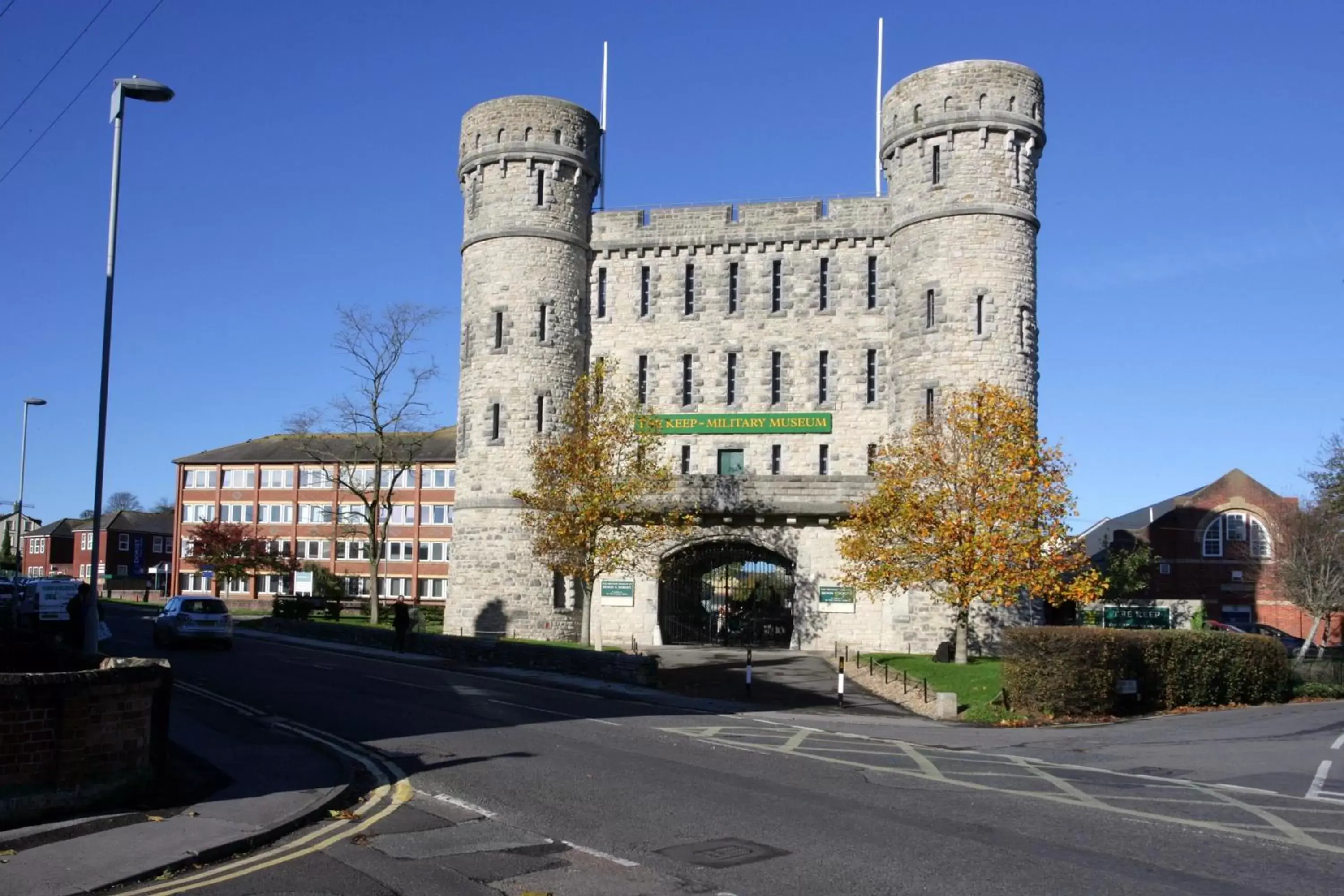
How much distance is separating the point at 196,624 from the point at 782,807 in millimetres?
25949

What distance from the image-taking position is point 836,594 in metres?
38.0

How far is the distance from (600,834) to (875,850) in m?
2.40

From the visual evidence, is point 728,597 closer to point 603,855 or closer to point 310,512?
point 603,855

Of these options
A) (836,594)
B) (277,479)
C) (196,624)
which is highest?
(277,479)

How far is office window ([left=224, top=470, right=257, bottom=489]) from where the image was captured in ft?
281

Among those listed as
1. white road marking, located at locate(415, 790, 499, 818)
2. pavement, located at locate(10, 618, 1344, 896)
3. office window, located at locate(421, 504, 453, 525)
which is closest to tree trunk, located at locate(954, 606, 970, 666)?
pavement, located at locate(10, 618, 1344, 896)

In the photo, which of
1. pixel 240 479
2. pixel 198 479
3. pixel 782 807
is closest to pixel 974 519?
pixel 782 807

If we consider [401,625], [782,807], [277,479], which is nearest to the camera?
[782,807]

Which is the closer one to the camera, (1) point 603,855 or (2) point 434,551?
(1) point 603,855

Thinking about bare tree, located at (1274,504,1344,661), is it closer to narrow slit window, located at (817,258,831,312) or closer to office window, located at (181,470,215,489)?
narrow slit window, located at (817,258,831,312)

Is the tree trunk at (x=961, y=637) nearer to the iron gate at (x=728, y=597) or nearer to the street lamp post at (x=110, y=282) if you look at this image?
the iron gate at (x=728, y=597)

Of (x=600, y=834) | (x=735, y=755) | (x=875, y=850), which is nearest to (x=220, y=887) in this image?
(x=600, y=834)

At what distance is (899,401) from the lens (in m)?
37.8

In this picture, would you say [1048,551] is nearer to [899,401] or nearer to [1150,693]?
[1150,693]
